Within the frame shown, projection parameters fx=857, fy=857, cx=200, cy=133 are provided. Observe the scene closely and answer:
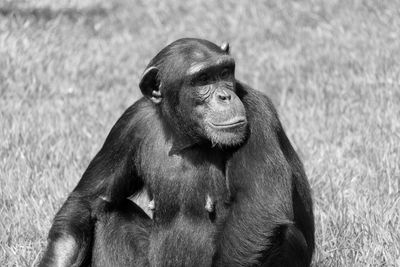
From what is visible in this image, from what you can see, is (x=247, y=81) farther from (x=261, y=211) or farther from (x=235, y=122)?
(x=261, y=211)

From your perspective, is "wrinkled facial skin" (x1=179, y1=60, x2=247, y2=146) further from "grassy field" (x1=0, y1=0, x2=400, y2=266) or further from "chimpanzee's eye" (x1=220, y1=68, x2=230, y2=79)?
"grassy field" (x1=0, y1=0, x2=400, y2=266)

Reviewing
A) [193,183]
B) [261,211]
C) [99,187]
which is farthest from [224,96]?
[99,187]

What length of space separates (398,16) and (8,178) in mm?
6030

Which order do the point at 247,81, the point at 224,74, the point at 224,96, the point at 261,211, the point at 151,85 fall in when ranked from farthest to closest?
the point at 247,81
the point at 151,85
the point at 224,74
the point at 224,96
the point at 261,211

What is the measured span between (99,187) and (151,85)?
0.73 m

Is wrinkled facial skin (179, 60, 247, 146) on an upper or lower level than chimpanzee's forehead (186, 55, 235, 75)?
lower

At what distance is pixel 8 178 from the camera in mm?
6844

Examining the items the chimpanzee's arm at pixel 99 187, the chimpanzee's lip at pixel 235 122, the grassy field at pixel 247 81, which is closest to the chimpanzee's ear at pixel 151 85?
the chimpanzee's arm at pixel 99 187

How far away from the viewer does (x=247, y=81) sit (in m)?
9.85

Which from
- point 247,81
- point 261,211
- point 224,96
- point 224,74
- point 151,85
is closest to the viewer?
point 261,211

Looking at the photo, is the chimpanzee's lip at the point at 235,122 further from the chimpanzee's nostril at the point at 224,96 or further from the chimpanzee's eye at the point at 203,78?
the chimpanzee's eye at the point at 203,78

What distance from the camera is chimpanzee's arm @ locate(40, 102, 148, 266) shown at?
17.6ft

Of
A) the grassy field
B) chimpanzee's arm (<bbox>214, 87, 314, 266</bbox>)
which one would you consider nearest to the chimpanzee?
chimpanzee's arm (<bbox>214, 87, 314, 266</bbox>)

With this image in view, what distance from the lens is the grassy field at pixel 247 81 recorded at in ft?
20.1
